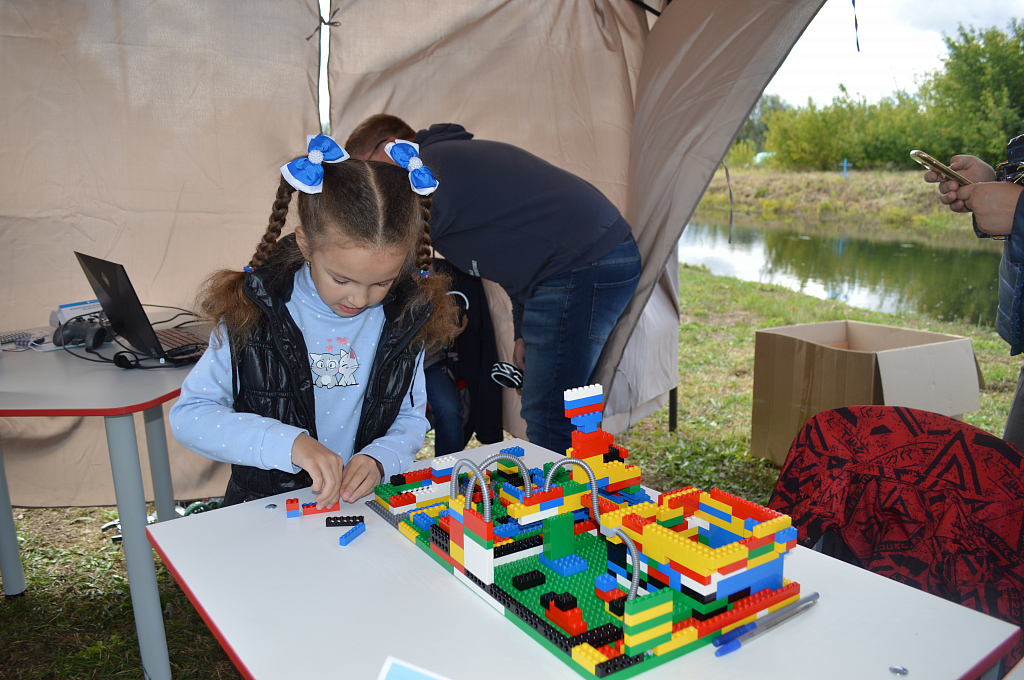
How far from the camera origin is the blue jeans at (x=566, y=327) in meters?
1.96

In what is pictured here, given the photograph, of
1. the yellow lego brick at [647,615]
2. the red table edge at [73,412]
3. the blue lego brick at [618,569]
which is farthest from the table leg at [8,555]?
the yellow lego brick at [647,615]

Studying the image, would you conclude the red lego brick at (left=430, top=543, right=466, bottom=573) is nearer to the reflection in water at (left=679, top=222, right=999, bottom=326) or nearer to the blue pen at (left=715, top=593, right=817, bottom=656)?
the blue pen at (left=715, top=593, right=817, bottom=656)

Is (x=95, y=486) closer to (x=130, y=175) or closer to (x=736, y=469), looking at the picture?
(x=130, y=175)

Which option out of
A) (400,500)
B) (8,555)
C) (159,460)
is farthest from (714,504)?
(8,555)

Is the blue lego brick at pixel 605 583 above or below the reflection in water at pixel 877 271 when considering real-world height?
above

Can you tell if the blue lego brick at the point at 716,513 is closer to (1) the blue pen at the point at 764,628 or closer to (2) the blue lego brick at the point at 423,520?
(1) the blue pen at the point at 764,628

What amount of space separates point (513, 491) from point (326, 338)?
61 cm

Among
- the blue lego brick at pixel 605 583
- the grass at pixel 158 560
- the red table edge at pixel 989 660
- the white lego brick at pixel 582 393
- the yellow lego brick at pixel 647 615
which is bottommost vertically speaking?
the grass at pixel 158 560

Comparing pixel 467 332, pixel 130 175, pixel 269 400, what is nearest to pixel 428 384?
pixel 467 332

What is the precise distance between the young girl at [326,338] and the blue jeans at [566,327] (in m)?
0.60

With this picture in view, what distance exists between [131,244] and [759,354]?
2.60 m

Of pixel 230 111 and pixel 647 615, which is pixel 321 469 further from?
pixel 230 111

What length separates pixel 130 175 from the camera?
237 centimetres

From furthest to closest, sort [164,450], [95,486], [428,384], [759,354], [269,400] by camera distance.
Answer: [759,354] < [95,486] < [428,384] < [164,450] < [269,400]
